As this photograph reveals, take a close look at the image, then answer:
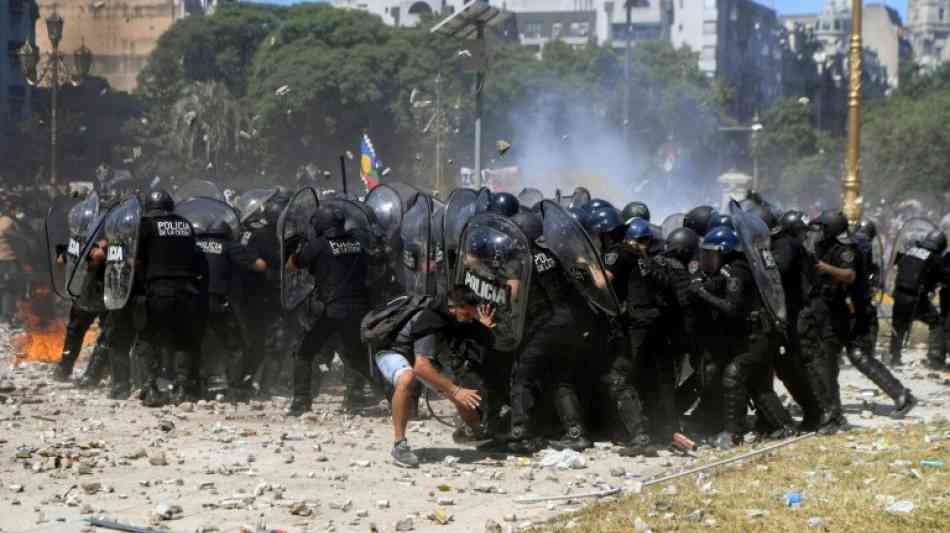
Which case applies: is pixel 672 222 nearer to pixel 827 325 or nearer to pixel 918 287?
pixel 918 287

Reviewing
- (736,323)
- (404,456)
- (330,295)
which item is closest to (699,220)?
(736,323)

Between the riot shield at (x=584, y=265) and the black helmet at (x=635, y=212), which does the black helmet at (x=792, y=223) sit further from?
the riot shield at (x=584, y=265)

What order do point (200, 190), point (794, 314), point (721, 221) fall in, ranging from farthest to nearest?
point (200, 190)
point (794, 314)
point (721, 221)

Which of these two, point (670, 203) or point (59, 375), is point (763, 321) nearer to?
point (59, 375)

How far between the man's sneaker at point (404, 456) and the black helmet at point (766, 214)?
3.79 metres

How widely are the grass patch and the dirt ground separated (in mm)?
448

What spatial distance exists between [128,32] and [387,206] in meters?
70.1

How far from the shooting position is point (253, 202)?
657 inches

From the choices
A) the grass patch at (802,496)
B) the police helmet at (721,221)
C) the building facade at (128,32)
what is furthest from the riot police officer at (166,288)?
the building facade at (128,32)

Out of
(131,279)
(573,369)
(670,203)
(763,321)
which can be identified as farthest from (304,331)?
(670,203)

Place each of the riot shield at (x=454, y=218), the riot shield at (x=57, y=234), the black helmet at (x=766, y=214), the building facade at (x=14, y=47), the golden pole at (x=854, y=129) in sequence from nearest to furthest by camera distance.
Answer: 1. the riot shield at (x=454, y=218)
2. the black helmet at (x=766, y=214)
3. the riot shield at (x=57, y=234)
4. the golden pole at (x=854, y=129)
5. the building facade at (x=14, y=47)

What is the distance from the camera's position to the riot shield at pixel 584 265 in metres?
11.4

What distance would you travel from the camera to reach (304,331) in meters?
13.8

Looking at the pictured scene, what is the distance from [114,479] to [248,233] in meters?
5.23
